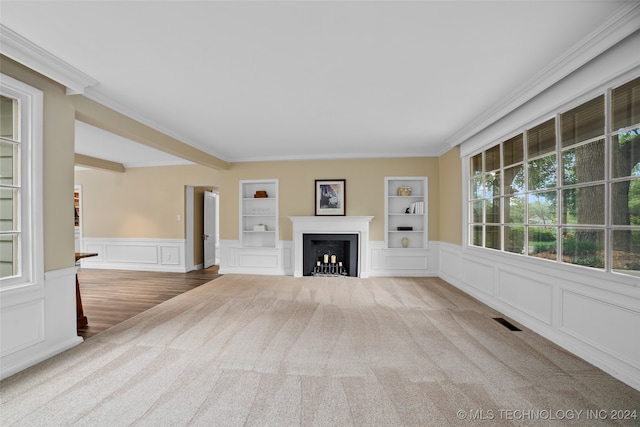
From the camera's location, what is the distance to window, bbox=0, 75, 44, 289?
218cm

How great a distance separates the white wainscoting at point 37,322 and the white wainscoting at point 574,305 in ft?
15.3

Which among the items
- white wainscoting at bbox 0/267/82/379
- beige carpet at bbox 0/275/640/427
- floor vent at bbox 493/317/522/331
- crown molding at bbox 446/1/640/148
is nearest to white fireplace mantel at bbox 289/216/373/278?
beige carpet at bbox 0/275/640/427

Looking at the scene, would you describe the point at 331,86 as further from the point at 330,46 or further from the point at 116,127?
the point at 116,127

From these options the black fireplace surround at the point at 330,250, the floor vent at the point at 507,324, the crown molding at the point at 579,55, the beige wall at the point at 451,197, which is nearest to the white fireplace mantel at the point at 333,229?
the black fireplace surround at the point at 330,250

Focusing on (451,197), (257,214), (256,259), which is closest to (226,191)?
(257,214)

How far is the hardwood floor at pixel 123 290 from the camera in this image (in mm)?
3402

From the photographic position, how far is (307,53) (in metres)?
2.20

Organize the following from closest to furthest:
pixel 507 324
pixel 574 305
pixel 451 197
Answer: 1. pixel 574 305
2. pixel 507 324
3. pixel 451 197

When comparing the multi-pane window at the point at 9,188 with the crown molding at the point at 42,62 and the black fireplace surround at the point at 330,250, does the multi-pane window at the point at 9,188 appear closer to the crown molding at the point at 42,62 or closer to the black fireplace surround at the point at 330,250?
the crown molding at the point at 42,62

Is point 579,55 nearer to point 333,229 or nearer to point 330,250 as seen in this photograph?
point 333,229

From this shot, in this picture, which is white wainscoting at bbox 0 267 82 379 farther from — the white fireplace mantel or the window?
the white fireplace mantel

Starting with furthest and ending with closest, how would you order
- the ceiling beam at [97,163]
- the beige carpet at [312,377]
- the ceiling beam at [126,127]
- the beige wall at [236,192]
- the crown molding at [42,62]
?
the beige wall at [236,192]
the ceiling beam at [97,163]
the ceiling beam at [126,127]
the crown molding at [42,62]
the beige carpet at [312,377]

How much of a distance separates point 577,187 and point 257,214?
531 centimetres

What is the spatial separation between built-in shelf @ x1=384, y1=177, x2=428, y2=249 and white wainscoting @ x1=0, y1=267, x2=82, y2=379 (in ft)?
16.4
